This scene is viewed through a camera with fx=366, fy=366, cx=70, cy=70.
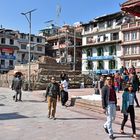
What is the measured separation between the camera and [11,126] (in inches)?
532

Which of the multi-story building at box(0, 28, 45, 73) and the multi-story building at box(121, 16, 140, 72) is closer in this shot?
the multi-story building at box(121, 16, 140, 72)

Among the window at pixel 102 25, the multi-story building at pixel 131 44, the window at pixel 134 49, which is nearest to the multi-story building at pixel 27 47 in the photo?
the window at pixel 102 25

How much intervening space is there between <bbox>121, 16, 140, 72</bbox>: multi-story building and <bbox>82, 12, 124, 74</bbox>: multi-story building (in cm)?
171

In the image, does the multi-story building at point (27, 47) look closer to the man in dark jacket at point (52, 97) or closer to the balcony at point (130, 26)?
the balcony at point (130, 26)

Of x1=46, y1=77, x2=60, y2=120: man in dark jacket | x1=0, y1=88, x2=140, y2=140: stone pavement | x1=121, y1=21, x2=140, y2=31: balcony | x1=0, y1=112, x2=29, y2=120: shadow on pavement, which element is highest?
x1=121, y1=21, x2=140, y2=31: balcony

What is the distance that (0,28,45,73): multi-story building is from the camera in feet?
280

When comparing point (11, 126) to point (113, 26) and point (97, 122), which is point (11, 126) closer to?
point (97, 122)

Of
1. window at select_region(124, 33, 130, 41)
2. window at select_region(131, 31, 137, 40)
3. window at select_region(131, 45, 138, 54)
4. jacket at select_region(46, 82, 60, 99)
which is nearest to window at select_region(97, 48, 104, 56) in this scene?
window at select_region(124, 33, 130, 41)

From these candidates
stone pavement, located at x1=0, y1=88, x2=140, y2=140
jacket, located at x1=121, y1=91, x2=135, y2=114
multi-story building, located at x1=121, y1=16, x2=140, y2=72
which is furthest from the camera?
multi-story building, located at x1=121, y1=16, x2=140, y2=72

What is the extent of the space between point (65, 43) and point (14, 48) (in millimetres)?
13311

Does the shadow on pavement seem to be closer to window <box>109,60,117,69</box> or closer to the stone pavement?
the stone pavement

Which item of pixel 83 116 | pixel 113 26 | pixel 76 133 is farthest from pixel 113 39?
pixel 76 133

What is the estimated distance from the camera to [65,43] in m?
82.2

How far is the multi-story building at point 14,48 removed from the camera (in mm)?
85375
